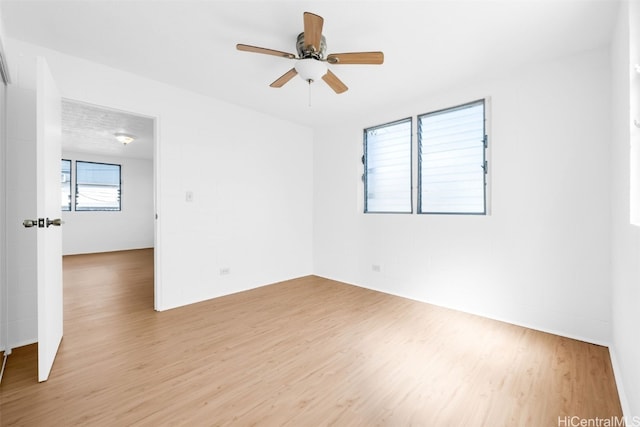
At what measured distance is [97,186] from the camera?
23.9 ft

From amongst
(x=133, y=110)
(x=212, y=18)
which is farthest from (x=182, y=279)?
(x=212, y=18)

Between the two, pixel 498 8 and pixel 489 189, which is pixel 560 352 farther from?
pixel 498 8

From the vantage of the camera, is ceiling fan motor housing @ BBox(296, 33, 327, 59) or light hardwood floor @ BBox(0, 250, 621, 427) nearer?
light hardwood floor @ BBox(0, 250, 621, 427)

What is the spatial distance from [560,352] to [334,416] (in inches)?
77.2

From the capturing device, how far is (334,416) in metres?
1.50

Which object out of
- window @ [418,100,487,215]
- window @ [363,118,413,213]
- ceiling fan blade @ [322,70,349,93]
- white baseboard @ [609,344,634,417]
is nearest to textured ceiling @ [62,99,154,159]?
ceiling fan blade @ [322,70,349,93]

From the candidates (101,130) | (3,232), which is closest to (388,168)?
(3,232)

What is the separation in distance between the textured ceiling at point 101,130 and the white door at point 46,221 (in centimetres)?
147

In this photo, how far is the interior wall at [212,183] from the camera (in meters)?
2.85

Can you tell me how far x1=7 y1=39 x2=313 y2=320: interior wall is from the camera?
2.85m

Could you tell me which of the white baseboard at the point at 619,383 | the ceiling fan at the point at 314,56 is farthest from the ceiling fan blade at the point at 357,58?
the white baseboard at the point at 619,383

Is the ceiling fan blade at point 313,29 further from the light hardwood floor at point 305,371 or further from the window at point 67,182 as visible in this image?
the window at point 67,182

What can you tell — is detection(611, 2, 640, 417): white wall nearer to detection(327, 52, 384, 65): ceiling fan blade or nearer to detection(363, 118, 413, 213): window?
detection(327, 52, 384, 65): ceiling fan blade

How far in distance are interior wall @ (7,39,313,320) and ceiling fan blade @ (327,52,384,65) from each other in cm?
208
